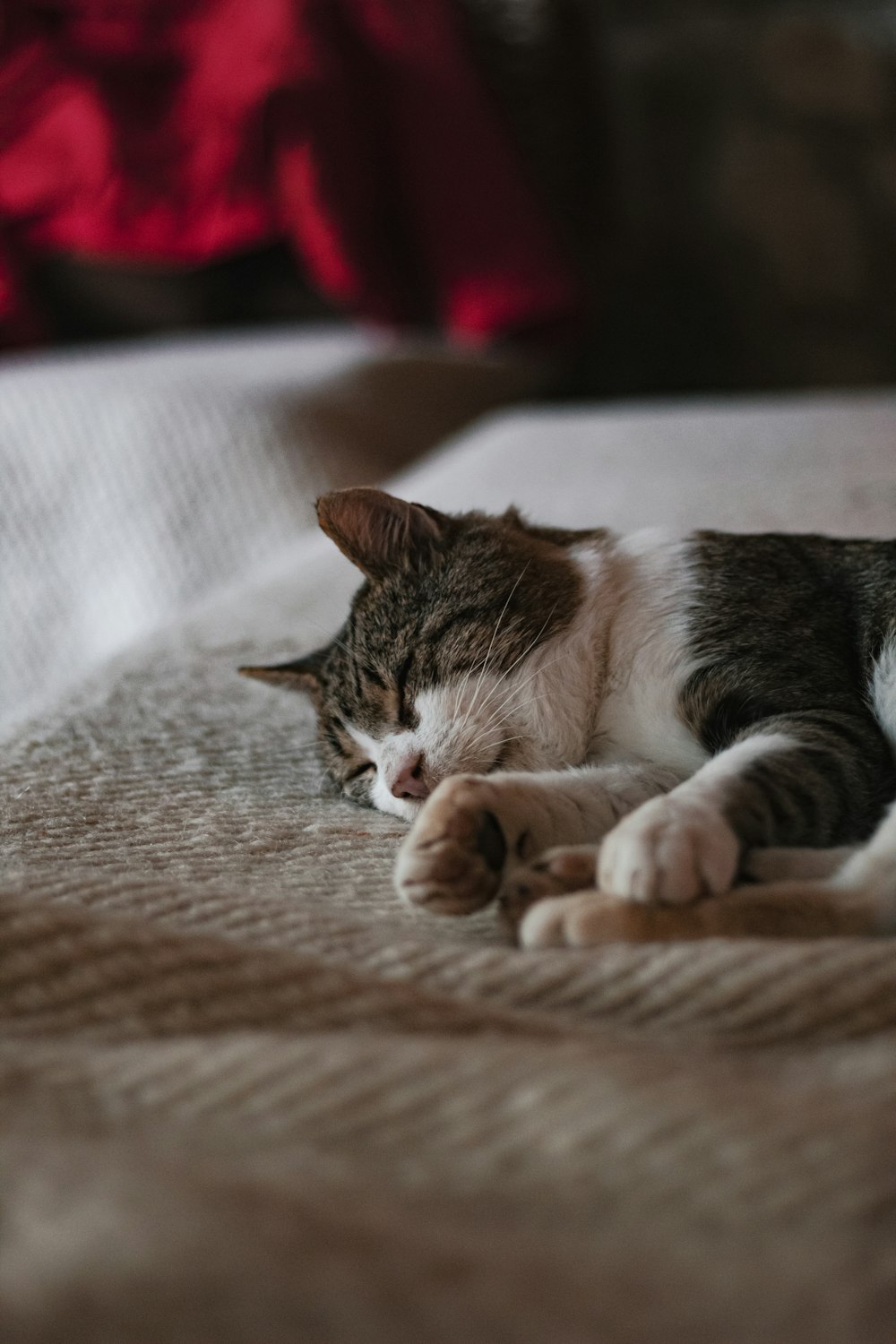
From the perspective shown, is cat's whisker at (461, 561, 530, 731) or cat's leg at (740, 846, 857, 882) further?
cat's whisker at (461, 561, 530, 731)

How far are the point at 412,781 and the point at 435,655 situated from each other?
0.42 feet

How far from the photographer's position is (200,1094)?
0.54 m

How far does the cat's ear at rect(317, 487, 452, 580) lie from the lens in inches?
43.3

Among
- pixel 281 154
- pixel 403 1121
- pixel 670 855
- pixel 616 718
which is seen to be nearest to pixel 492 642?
pixel 616 718

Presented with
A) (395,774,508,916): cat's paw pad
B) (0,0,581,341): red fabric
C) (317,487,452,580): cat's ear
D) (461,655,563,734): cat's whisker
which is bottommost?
(395,774,508,916): cat's paw pad

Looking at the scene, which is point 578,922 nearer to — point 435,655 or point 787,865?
point 787,865

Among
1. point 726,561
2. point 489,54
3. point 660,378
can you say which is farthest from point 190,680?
point 660,378

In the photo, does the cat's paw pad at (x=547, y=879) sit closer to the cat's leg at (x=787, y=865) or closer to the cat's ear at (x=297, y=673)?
the cat's leg at (x=787, y=865)

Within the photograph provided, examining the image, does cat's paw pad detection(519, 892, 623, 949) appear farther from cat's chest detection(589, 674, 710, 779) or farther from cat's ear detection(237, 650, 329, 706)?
cat's ear detection(237, 650, 329, 706)

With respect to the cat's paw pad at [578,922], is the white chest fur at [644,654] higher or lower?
higher

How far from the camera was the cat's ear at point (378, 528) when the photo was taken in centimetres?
110

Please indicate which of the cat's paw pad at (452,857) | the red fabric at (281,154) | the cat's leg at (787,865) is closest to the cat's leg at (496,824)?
the cat's paw pad at (452,857)

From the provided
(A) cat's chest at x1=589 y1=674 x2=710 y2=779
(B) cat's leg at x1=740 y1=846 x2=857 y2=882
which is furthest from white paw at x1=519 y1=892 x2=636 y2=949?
(A) cat's chest at x1=589 y1=674 x2=710 y2=779

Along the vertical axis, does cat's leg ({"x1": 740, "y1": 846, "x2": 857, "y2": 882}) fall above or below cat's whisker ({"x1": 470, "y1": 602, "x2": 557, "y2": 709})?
below
